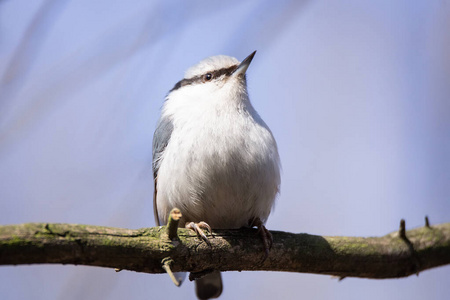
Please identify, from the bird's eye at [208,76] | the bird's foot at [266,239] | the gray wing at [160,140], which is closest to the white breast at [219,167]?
the gray wing at [160,140]

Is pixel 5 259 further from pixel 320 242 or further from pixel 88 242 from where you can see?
pixel 320 242

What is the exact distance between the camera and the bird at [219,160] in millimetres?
3352

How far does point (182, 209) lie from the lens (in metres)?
3.50

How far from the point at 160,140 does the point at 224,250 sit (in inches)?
46.3

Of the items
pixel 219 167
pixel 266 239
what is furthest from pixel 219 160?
pixel 266 239

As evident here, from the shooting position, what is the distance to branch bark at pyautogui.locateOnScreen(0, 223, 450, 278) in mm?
2289

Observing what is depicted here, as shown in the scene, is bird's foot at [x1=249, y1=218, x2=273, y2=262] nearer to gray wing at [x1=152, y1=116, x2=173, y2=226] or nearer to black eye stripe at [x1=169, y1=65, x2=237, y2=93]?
gray wing at [x1=152, y1=116, x2=173, y2=226]

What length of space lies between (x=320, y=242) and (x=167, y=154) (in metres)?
1.31

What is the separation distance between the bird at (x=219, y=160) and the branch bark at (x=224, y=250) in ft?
0.47

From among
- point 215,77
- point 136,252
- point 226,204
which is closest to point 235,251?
point 226,204

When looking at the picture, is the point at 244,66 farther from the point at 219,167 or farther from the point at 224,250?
the point at 224,250

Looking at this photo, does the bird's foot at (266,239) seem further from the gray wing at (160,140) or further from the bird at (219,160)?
the gray wing at (160,140)

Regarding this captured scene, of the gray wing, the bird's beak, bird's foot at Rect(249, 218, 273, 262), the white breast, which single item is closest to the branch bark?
bird's foot at Rect(249, 218, 273, 262)

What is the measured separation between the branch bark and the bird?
142mm
